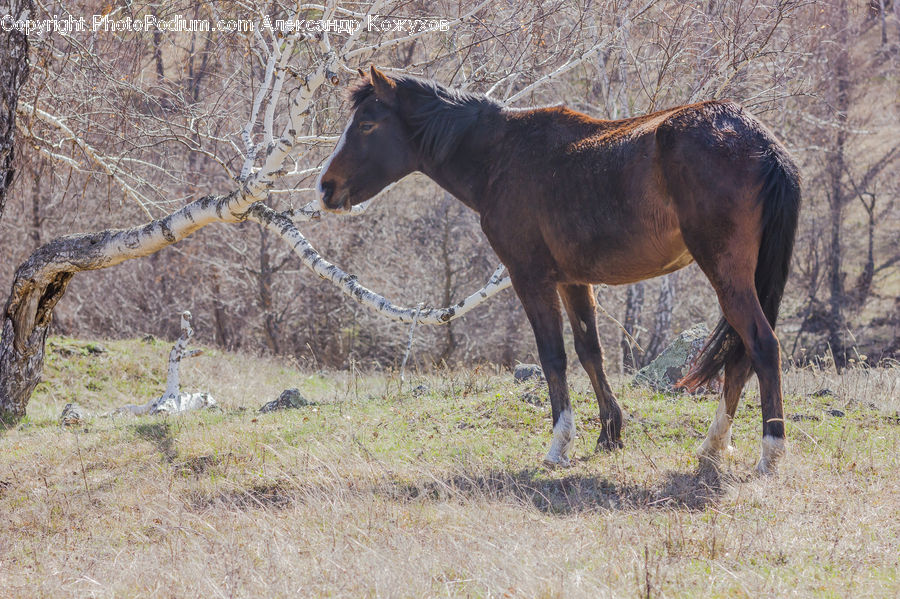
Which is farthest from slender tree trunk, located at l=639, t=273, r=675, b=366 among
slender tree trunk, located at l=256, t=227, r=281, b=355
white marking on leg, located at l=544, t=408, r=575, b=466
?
white marking on leg, located at l=544, t=408, r=575, b=466

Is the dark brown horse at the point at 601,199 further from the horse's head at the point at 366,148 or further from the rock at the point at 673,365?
the rock at the point at 673,365

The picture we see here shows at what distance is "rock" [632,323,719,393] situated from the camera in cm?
803

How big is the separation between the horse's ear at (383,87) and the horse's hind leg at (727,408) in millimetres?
3244

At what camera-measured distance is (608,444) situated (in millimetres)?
6062

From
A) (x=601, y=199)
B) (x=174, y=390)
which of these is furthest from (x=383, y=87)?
(x=174, y=390)

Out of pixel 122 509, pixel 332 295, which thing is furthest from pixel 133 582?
pixel 332 295

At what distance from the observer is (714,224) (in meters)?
4.78

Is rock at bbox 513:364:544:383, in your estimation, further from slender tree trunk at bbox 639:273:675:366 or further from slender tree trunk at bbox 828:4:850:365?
slender tree trunk at bbox 828:4:850:365

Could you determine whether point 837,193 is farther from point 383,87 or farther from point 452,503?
point 452,503

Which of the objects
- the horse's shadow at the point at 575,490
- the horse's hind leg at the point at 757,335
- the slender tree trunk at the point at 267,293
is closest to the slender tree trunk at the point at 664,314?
the slender tree trunk at the point at 267,293

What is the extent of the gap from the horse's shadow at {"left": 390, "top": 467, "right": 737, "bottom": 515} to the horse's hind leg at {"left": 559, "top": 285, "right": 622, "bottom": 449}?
891 millimetres

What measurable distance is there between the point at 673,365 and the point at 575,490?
3556mm

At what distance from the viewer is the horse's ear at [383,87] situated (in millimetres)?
6043

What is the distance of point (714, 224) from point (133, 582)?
149 inches
